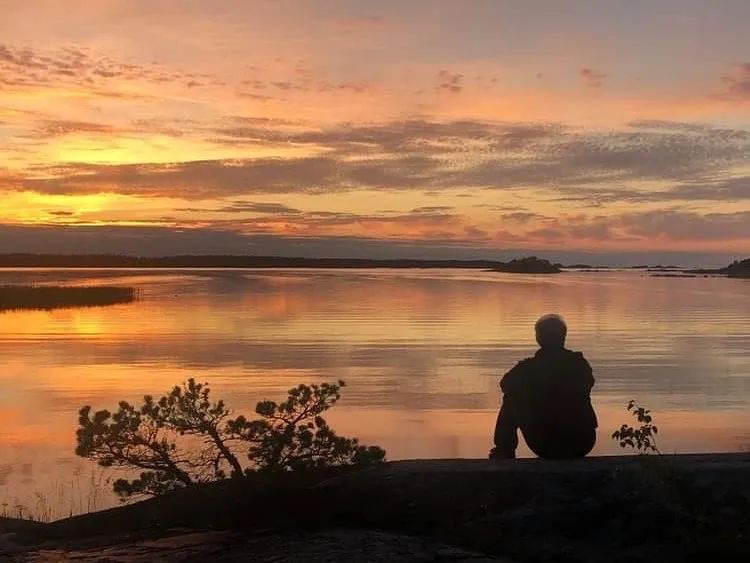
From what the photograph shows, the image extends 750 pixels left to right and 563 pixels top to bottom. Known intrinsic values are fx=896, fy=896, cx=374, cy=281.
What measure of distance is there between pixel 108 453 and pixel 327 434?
2.81 m

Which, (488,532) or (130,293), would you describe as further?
(130,293)

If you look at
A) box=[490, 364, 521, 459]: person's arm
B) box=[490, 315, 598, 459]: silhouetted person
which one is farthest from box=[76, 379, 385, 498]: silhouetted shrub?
box=[490, 315, 598, 459]: silhouetted person

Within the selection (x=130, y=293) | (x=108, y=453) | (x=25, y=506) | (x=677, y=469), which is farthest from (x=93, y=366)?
(x=130, y=293)

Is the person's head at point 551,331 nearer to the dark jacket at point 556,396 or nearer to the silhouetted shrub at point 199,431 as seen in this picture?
the dark jacket at point 556,396

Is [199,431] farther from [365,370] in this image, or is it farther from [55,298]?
[55,298]

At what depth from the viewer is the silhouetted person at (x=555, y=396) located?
859cm

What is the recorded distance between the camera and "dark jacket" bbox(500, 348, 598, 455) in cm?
859

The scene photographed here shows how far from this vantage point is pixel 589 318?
53.0 metres

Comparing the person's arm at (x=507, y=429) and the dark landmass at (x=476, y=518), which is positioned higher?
the person's arm at (x=507, y=429)

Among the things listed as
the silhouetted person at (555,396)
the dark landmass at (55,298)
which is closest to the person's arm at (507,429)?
the silhouetted person at (555,396)

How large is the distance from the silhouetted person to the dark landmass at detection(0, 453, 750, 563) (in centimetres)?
34

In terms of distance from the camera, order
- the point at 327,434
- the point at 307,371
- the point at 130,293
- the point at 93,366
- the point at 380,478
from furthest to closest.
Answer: the point at 130,293 → the point at 93,366 → the point at 307,371 → the point at 327,434 → the point at 380,478

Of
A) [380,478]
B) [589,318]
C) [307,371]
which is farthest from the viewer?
[589,318]

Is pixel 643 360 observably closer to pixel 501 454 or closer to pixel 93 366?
pixel 93 366
